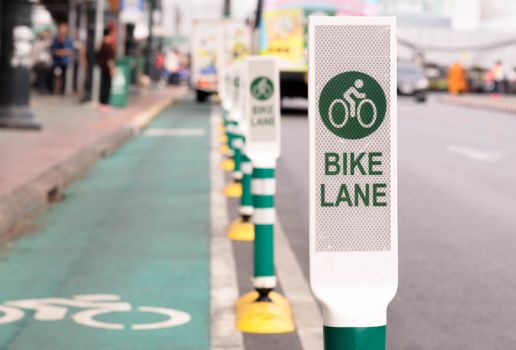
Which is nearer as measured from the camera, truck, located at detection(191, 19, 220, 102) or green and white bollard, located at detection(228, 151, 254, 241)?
green and white bollard, located at detection(228, 151, 254, 241)

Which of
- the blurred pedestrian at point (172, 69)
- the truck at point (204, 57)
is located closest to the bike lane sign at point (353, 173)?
the truck at point (204, 57)

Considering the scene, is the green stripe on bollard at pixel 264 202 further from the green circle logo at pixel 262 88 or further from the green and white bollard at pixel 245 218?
the green and white bollard at pixel 245 218

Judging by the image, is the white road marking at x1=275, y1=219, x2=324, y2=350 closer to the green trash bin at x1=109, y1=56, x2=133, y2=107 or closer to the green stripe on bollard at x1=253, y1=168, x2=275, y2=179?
the green stripe on bollard at x1=253, y1=168, x2=275, y2=179

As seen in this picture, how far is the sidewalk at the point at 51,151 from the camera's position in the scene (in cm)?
1115

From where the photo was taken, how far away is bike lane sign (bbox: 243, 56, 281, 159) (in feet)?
25.2

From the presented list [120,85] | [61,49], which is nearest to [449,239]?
[120,85]

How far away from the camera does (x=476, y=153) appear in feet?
64.3

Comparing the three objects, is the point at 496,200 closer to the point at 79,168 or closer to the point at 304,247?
the point at 304,247

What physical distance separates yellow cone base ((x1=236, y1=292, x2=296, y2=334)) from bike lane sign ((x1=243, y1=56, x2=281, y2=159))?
116cm

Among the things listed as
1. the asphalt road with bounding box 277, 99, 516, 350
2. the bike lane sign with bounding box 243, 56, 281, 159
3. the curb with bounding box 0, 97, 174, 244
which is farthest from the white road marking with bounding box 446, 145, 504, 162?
the bike lane sign with bounding box 243, 56, 281, 159

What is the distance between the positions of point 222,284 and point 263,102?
1.14 m

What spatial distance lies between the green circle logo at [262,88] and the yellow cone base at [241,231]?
88.4 inches

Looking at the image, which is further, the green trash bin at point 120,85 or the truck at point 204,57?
the truck at point 204,57

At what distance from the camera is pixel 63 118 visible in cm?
2489
